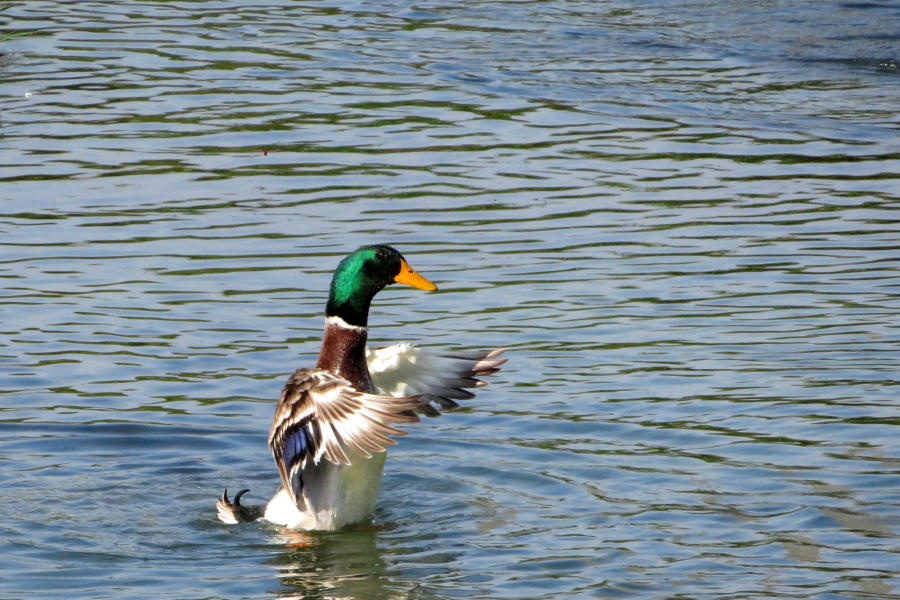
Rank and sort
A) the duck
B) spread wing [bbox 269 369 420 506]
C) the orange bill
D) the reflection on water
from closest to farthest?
spread wing [bbox 269 369 420 506] < the reflection on water < the duck < the orange bill

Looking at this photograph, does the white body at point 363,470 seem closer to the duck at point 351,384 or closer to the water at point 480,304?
the duck at point 351,384

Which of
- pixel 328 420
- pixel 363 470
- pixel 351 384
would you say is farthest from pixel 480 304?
pixel 328 420

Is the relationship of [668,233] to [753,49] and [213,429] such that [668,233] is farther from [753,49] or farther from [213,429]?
[753,49]

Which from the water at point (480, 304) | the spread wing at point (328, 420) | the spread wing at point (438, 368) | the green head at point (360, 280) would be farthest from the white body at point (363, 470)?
the spread wing at point (328, 420)

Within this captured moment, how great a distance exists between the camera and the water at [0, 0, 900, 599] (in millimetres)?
6703

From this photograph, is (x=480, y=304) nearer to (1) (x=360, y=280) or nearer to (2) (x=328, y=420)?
(1) (x=360, y=280)

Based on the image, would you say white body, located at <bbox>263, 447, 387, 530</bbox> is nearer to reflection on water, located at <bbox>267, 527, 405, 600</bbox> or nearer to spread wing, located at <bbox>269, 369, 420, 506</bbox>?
reflection on water, located at <bbox>267, 527, 405, 600</bbox>

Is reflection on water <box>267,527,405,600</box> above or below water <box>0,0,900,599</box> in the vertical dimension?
below

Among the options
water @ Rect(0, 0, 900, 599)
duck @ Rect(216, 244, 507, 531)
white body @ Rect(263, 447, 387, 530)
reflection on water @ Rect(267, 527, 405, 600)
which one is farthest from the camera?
white body @ Rect(263, 447, 387, 530)

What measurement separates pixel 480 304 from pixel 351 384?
117 inches

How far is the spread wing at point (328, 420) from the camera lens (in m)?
6.08

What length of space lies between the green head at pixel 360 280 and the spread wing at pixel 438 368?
0.81ft

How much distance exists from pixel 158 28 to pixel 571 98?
5.83 m

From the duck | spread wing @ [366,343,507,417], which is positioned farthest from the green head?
spread wing @ [366,343,507,417]
